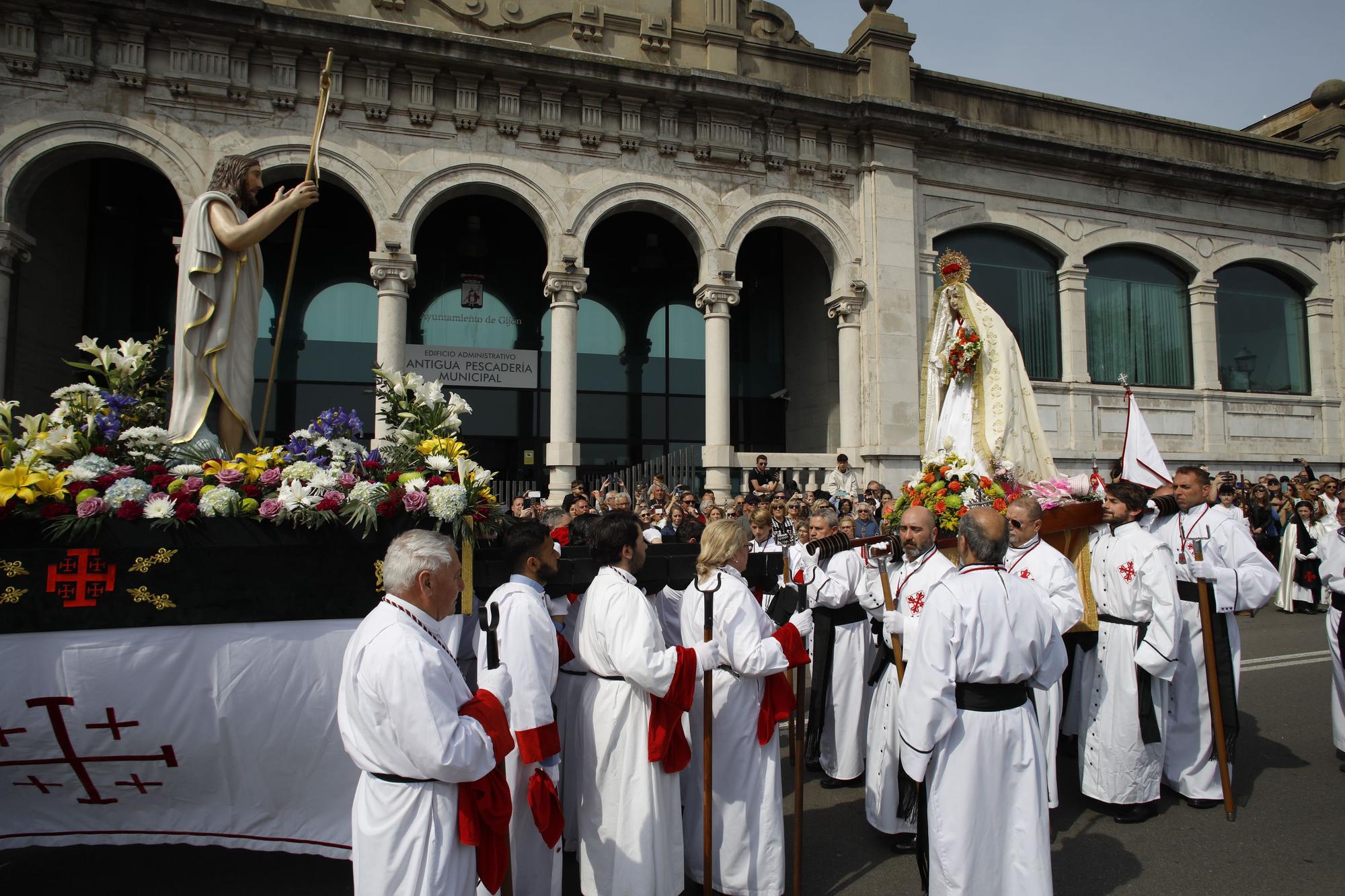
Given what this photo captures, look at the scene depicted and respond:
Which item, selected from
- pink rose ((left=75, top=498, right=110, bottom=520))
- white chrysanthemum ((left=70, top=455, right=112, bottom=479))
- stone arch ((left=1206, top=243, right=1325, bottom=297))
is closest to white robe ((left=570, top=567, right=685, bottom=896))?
pink rose ((left=75, top=498, right=110, bottom=520))

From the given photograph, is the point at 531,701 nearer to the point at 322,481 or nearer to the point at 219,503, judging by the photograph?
the point at 322,481

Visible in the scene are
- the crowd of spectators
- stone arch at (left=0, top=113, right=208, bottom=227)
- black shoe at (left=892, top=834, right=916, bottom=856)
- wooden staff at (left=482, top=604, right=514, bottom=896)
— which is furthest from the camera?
stone arch at (left=0, top=113, right=208, bottom=227)

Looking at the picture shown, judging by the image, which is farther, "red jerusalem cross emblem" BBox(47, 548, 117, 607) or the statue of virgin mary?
the statue of virgin mary

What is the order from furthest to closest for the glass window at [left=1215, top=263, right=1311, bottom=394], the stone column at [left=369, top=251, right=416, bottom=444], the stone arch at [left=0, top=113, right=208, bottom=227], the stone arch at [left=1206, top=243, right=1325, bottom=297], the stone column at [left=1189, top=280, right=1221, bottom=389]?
the glass window at [left=1215, top=263, right=1311, bottom=394]
the stone arch at [left=1206, top=243, right=1325, bottom=297]
the stone column at [left=1189, top=280, right=1221, bottom=389]
the stone column at [left=369, top=251, right=416, bottom=444]
the stone arch at [left=0, top=113, right=208, bottom=227]

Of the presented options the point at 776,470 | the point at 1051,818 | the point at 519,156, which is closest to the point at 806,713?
the point at 1051,818

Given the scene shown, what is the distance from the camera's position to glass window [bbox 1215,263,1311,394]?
19.5 meters

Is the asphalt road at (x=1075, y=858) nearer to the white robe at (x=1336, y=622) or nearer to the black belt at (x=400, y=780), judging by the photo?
the white robe at (x=1336, y=622)

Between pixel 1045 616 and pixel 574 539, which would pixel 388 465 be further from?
pixel 1045 616

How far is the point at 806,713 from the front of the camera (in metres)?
7.56

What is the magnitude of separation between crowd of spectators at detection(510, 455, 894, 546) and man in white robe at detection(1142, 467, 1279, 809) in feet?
9.37

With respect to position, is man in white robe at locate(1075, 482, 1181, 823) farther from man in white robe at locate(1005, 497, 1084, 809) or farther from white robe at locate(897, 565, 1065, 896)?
white robe at locate(897, 565, 1065, 896)

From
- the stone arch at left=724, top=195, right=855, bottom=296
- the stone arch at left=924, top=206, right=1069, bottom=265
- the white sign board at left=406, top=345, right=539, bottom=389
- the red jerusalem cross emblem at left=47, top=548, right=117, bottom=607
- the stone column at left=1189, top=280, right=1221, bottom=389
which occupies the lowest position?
the red jerusalem cross emblem at left=47, top=548, right=117, bottom=607

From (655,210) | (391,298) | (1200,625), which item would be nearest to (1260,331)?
(655,210)

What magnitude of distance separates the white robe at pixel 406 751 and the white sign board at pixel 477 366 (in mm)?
13977
